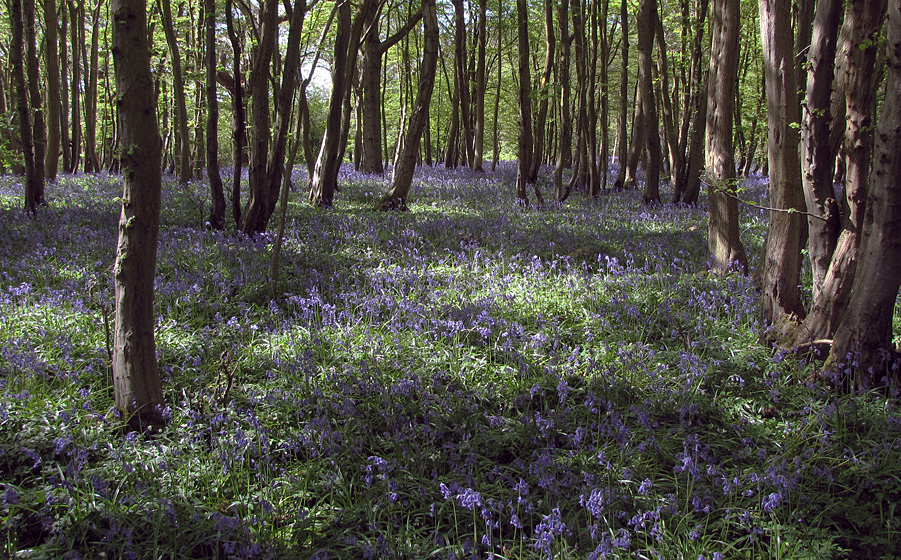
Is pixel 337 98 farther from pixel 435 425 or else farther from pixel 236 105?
pixel 435 425

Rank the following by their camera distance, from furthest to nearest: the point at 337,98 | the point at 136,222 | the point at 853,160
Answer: the point at 337,98 < the point at 853,160 < the point at 136,222

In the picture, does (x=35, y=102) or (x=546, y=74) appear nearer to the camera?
(x=35, y=102)

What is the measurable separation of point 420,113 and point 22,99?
21.4 feet

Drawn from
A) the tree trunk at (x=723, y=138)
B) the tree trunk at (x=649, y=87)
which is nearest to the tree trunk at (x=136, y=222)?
the tree trunk at (x=723, y=138)

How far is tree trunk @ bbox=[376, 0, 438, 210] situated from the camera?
33.1ft

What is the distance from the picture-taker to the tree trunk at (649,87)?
36.2 ft

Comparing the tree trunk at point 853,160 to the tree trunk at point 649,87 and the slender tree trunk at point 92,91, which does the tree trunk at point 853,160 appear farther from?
the slender tree trunk at point 92,91

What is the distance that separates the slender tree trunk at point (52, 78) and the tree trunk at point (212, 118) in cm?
801

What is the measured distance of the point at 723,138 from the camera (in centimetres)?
630

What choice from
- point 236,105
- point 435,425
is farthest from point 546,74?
point 435,425

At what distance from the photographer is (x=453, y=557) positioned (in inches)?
97.3

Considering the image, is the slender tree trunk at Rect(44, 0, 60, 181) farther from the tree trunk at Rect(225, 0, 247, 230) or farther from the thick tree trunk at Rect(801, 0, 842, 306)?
the thick tree trunk at Rect(801, 0, 842, 306)

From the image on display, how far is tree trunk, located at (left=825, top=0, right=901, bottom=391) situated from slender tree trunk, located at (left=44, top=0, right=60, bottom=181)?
16.3 metres

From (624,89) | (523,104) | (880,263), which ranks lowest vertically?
(880,263)
